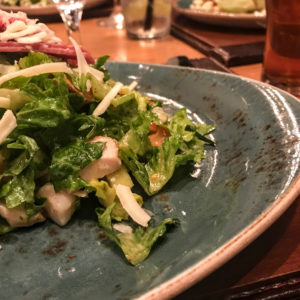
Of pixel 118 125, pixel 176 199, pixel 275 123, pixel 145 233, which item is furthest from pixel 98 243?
pixel 275 123

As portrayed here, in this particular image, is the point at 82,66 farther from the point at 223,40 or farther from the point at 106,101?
the point at 223,40

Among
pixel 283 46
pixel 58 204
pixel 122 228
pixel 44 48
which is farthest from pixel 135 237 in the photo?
pixel 283 46

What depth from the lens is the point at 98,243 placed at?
0.98 meters

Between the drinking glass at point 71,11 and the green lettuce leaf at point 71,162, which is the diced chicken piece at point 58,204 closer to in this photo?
the green lettuce leaf at point 71,162

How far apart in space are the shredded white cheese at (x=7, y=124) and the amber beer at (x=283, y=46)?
114cm

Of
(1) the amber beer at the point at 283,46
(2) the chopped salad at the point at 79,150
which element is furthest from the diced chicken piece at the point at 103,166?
(1) the amber beer at the point at 283,46

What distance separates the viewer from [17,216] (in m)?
1.05

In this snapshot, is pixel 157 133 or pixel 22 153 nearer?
pixel 22 153

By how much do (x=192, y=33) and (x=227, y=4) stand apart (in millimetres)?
273

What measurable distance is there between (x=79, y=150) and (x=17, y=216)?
0.74 feet

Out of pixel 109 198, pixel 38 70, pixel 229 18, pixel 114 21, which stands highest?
pixel 38 70

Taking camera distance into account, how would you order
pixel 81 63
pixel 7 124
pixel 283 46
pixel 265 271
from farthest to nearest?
pixel 283 46
pixel 81 63
pixel 7 124
pixel 265 271

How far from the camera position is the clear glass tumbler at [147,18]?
8.86ft

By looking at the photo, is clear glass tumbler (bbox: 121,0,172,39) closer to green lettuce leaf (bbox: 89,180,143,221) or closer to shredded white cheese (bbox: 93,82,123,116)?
shredded white cheese (bbox: 93,82,123,116)
